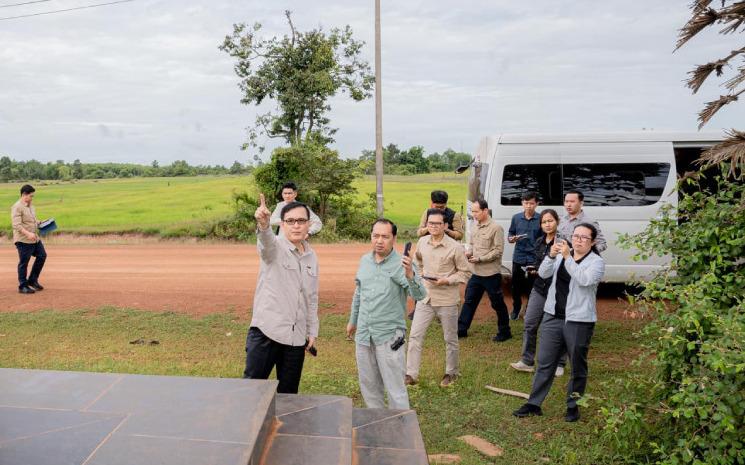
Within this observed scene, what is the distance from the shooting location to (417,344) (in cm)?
607

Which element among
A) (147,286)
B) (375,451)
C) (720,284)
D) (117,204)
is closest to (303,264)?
(375,451)

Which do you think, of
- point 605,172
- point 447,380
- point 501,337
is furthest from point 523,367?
point 605,172

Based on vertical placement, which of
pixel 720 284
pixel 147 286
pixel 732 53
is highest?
pixel 732 53

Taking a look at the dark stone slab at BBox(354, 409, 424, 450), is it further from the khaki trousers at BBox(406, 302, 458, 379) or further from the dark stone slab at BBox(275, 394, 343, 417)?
the khaki trousers at BBox(406, 302, 458, 379)

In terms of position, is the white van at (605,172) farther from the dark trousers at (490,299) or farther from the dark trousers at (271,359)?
the dark trousers at (271,359)

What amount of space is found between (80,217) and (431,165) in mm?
17126

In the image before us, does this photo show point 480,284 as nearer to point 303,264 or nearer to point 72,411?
point 303,264

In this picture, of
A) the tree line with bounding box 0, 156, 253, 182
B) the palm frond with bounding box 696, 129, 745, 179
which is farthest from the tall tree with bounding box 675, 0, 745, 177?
the tree line with bounding box 0, 156, 253, 182

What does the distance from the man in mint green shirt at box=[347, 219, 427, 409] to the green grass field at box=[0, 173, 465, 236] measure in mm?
13375

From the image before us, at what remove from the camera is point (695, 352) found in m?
4.11

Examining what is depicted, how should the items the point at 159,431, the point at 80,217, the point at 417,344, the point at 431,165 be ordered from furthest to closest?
1. the point at 431,165
2. the point at 80,217
3. the point at 417,344
4. the point at 159,431

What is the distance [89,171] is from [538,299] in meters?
40.2

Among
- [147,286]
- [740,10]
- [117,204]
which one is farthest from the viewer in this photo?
[117,204]

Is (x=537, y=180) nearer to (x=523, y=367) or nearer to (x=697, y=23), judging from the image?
(x=523, y=367)
